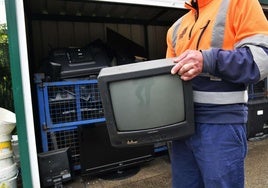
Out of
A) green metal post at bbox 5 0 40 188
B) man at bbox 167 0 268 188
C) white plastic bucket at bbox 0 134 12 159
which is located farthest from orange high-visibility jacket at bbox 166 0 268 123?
white plastic bucket at bbox 0 134 12 159

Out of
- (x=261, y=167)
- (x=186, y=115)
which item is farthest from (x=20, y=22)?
(x=261, y=167)

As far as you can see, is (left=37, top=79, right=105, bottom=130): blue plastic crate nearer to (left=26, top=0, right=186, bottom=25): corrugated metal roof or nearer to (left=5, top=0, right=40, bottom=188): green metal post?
(left=5, top=0, right=40, bottom=188): green metal post

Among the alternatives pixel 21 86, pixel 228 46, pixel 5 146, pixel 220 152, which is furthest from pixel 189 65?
pixel 5 146

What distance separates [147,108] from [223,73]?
0.32m

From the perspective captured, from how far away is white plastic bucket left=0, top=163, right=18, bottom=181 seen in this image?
1967 mm

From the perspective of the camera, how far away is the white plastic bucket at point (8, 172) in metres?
1.97

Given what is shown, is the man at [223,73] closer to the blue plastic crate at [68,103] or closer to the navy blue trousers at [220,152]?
the navy blue trousers at [220,152]

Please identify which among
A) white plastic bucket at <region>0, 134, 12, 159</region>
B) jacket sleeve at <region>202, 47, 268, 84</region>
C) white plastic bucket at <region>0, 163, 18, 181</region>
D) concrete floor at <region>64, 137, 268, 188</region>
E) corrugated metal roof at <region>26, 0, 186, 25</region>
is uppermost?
corrugated metal roof at <region>26, 0, 186, 25</region>

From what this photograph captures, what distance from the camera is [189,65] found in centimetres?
85

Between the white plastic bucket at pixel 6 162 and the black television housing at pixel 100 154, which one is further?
the black television housing at pixel 100 154

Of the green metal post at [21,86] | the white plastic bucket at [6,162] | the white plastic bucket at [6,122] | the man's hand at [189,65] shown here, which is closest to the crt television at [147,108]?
the man's hand at [189,65]

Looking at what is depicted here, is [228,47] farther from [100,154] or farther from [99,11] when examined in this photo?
[99,11]

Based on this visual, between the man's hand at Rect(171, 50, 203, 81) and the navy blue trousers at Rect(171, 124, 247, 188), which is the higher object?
the man's hand at Rect(171, 50, 203, 81)

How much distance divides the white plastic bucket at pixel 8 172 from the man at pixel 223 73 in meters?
1.65
